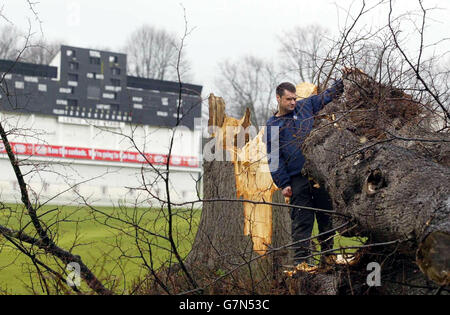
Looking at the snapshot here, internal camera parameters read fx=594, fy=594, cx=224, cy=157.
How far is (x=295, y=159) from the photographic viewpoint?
494cm

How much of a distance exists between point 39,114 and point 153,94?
638 centimetres

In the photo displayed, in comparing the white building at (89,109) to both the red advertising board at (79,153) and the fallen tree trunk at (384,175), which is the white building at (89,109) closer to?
the red advertising board at (79,153)

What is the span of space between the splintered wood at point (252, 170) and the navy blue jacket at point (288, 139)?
50 cm

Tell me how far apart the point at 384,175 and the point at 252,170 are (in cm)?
261

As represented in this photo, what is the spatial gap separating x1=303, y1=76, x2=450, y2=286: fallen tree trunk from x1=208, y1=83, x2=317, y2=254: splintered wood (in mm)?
1159

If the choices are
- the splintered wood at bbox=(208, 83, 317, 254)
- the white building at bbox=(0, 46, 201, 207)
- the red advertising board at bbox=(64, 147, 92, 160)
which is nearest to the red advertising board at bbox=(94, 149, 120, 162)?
the white building at bbox=(0, 46, 201, 207)

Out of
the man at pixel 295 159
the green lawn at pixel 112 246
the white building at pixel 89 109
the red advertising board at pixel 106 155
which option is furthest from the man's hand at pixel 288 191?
the red advertising board at pixel 106 155

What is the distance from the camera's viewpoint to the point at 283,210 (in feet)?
20.9

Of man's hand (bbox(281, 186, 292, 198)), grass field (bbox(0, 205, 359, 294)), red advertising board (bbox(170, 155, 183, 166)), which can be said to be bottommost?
grass field (bbox(0, 205, 359, 294))

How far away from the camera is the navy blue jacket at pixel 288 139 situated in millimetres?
4867

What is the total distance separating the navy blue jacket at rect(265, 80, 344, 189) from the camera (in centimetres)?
487

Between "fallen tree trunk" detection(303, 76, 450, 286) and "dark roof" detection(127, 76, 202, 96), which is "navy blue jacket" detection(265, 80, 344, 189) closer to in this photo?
"fallen tree trunk" detection(303, 76, 450, 286)

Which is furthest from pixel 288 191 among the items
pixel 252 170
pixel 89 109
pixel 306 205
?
pixel 89 109

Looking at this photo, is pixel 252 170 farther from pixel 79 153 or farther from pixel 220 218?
pixel 79 153
